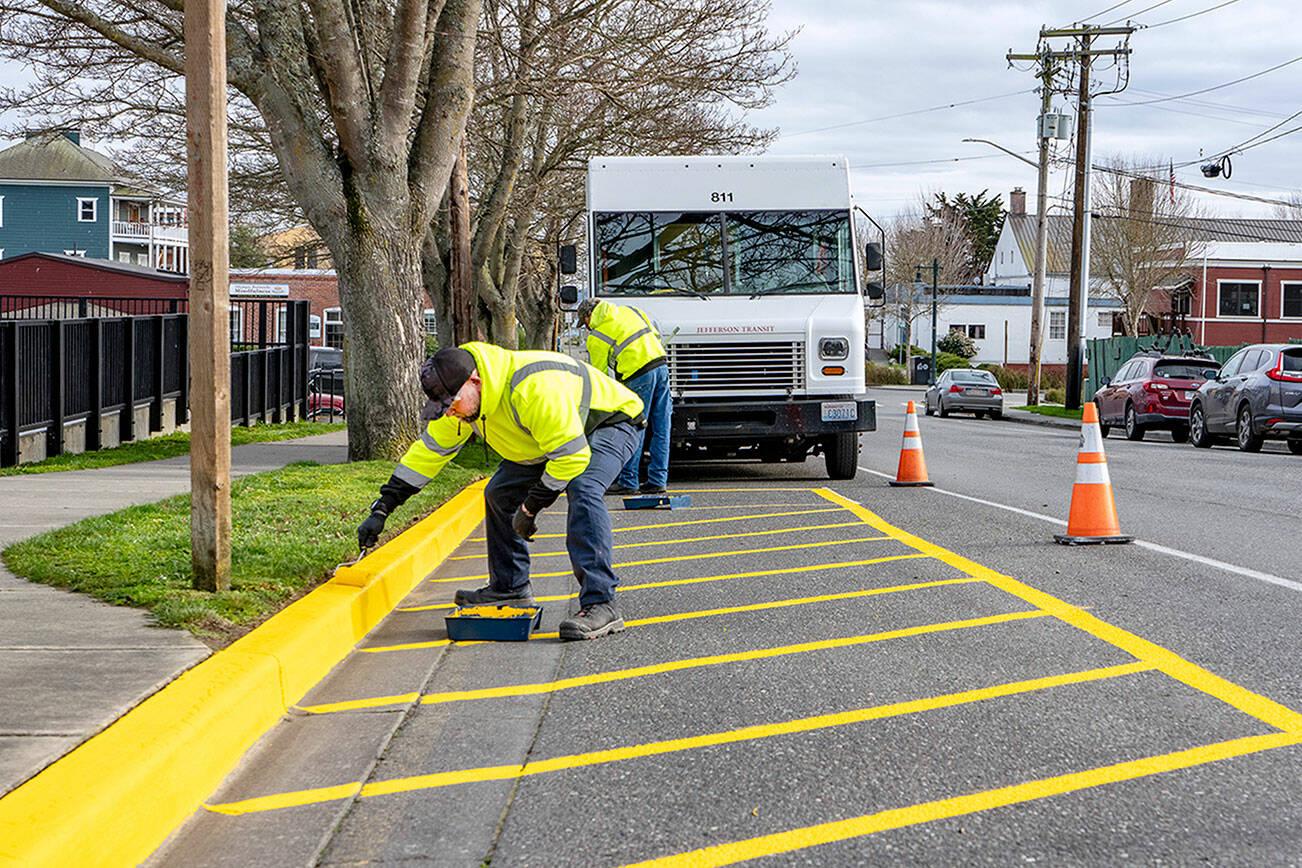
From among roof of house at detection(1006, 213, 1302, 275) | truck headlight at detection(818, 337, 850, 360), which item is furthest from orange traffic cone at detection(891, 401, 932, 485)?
roof of house at detection(1006, 213, 1302, 275)

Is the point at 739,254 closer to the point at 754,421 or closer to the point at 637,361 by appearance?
the point at 754,421

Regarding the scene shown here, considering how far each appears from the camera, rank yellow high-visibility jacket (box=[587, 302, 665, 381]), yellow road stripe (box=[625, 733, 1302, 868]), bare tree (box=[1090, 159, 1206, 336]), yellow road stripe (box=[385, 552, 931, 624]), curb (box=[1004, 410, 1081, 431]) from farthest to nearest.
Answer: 1. bare tree (box=[1090, 159, 1206, 336])
2. curb (box=[1004, 410, 1081, 431])
3. yellow high-visibility jacket (box=[587, 302, 665, 381])
4. yellow road stripe (box=[385, 552, 931, 624])
5. yellow road stripe (box=[625, 733, 1302, 868])

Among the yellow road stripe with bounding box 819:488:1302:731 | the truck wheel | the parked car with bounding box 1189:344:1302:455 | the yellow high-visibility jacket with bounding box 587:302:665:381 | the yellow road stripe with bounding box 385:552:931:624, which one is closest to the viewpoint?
the yellow road stripe with bounding box 819:488:1302:731

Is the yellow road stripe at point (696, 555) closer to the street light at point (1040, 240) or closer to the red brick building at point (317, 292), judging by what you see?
the street light at point (1040, 240)

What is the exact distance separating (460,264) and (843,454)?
762 cm

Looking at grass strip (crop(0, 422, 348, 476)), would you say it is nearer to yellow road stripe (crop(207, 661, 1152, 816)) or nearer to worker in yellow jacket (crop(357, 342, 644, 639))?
worker in yellow jacket (crop(357, 342, 644, 639))

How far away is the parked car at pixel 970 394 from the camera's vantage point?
37.2m

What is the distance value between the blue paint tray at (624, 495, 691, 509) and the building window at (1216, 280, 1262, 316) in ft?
177

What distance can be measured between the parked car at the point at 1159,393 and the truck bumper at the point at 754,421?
42.0 ft

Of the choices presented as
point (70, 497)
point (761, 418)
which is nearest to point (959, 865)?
point (70, 497)

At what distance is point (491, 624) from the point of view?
6.53 m

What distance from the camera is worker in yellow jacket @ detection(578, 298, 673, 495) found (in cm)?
1173

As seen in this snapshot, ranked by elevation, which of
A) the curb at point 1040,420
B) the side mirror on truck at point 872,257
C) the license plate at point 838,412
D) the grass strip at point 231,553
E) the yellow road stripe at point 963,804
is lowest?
the curb at point 1040,420

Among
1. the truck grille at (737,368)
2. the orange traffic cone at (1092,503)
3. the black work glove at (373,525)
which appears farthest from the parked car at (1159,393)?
the black work glove at (373,525)
